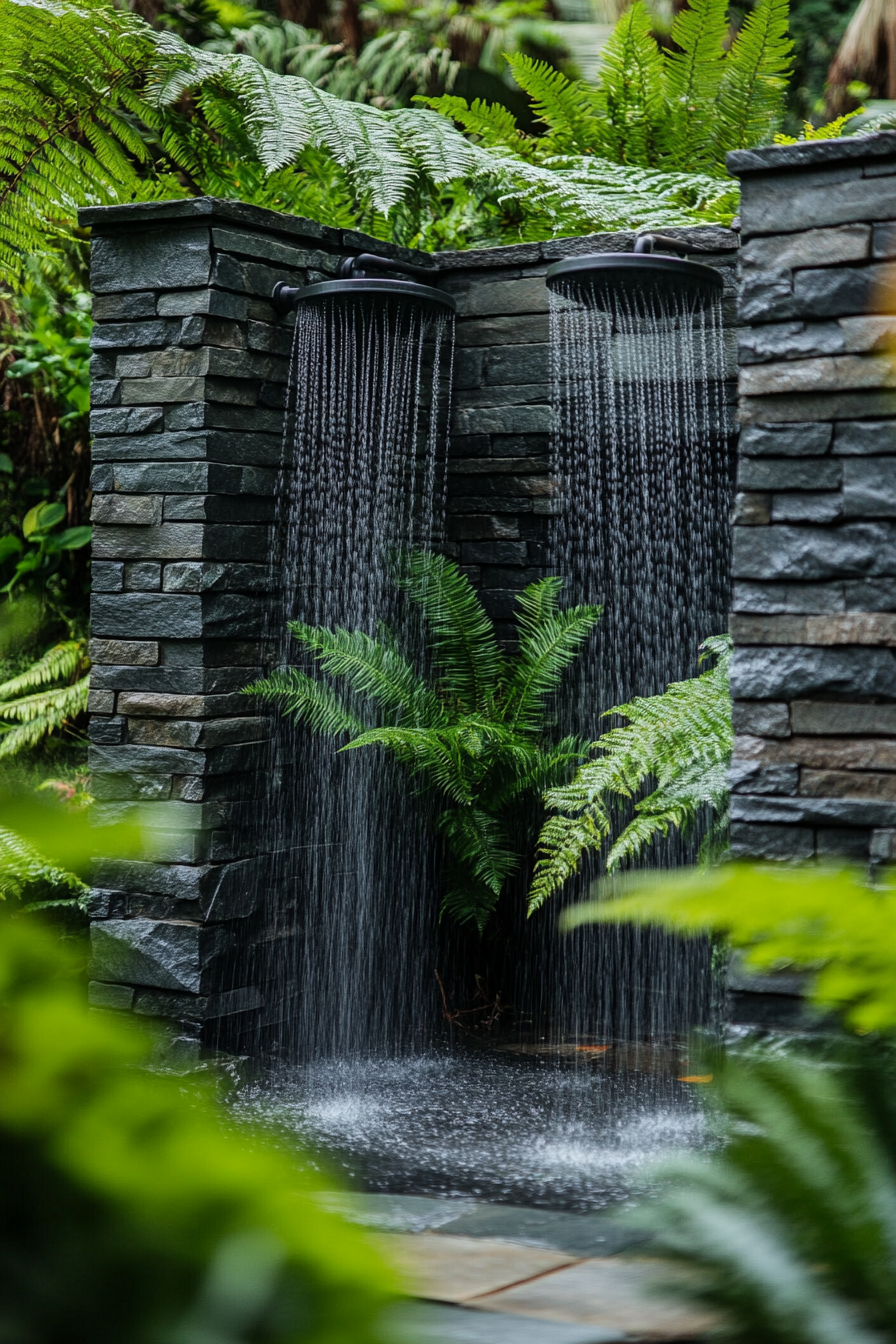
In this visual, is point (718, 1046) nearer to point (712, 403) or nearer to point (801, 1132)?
point (801, 1132)

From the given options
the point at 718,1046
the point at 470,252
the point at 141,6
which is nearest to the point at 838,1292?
the point at 718,1046

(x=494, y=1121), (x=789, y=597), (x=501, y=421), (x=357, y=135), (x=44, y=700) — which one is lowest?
(x=494, y=1121)

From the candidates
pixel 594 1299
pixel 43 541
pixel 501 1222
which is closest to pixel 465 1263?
pixel 594 1299

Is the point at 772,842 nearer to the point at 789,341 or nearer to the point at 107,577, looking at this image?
the point at 789,341

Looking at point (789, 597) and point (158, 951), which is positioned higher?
point (789, 597)

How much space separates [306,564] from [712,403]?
4.01 ft

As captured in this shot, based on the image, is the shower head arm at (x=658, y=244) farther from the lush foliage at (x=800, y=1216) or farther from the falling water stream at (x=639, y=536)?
the lush foliage at (x=800, y=1216)

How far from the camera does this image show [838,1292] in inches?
35.5

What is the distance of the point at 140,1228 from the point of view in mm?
477

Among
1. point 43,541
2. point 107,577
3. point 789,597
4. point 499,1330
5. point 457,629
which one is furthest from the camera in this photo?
point 43,541

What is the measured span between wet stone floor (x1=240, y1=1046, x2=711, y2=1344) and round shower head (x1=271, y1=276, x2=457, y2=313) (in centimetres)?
203

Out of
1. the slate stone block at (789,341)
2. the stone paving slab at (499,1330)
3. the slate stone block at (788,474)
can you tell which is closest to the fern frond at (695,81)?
the slate stone block at (789,341)

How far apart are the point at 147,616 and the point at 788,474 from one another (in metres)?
1.90

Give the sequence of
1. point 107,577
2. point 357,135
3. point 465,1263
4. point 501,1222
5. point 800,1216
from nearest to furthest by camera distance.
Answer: point 800,1216
point 465,1263
point 501,1222
point 107,577
point 357,135
